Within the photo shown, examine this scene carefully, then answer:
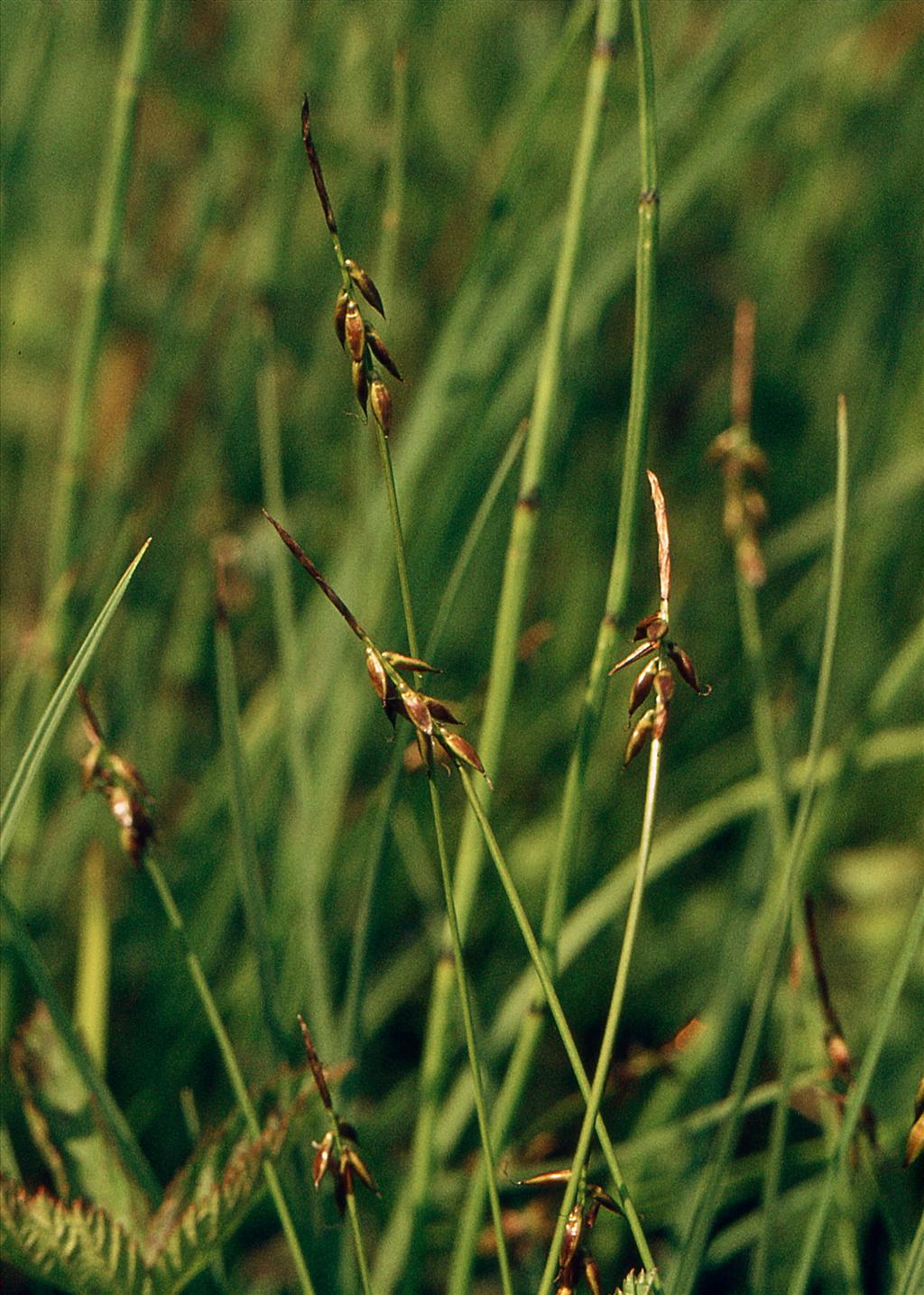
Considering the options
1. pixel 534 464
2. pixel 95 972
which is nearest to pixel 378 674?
pixel 534 464

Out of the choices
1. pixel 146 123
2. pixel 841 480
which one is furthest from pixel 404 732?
pixel 146 123

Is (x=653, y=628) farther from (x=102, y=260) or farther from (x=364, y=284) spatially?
(x=102, y=260)

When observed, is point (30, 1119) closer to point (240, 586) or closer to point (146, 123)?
point (240, 586)

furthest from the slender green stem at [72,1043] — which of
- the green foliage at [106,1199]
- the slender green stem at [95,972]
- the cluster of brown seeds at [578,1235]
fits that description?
the cluster of brown seeds at [578,1235]

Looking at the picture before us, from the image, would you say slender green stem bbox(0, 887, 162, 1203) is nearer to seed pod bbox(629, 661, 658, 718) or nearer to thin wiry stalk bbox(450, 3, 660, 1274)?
thin wiry stalk bbox(450, 3, 660, 1274)

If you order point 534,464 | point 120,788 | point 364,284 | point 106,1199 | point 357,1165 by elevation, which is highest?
point 364,284
